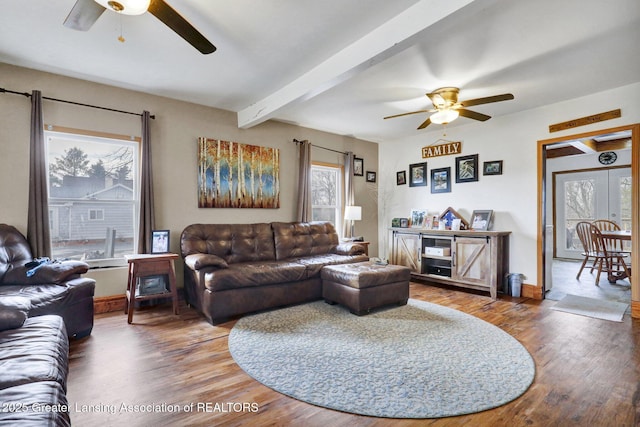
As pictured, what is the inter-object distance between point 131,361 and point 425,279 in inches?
168

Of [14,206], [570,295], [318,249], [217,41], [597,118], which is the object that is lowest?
[570,295]

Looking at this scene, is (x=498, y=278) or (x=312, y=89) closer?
(x=312, y=89)

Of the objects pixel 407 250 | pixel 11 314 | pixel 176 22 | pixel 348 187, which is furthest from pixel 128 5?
pixel 407 250

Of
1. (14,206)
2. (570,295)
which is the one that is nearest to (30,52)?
(14,206)

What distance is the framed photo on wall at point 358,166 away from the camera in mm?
6098

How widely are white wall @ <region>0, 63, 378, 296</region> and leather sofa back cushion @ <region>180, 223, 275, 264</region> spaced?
32cm

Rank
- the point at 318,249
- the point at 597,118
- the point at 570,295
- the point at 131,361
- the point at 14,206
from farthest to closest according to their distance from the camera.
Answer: the point at 318,249 → the point at 570,295 → the point at 597,118 → the point at 14,206 → the point at 131,361

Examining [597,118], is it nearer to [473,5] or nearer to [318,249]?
[473,5]

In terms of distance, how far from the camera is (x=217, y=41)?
2730mm

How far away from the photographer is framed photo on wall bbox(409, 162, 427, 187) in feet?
18.9

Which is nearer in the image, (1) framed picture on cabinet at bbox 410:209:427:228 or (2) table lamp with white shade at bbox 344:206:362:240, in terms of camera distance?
(2) table lamp with white shade at bbox 344:206:362:240

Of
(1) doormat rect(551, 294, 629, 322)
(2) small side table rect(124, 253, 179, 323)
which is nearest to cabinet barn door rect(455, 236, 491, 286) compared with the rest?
(1) doormat rect(551, 294, 629, 322)

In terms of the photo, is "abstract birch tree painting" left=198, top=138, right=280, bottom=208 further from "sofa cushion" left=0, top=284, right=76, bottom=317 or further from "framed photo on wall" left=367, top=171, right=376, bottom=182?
"framed photo on wall" left=367, top=171, right=376, bottom=182

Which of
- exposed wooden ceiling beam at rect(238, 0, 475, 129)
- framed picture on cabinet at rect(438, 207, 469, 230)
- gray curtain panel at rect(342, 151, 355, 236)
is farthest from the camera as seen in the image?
gray curtain panel at rect(342, 151, 355, 236)
